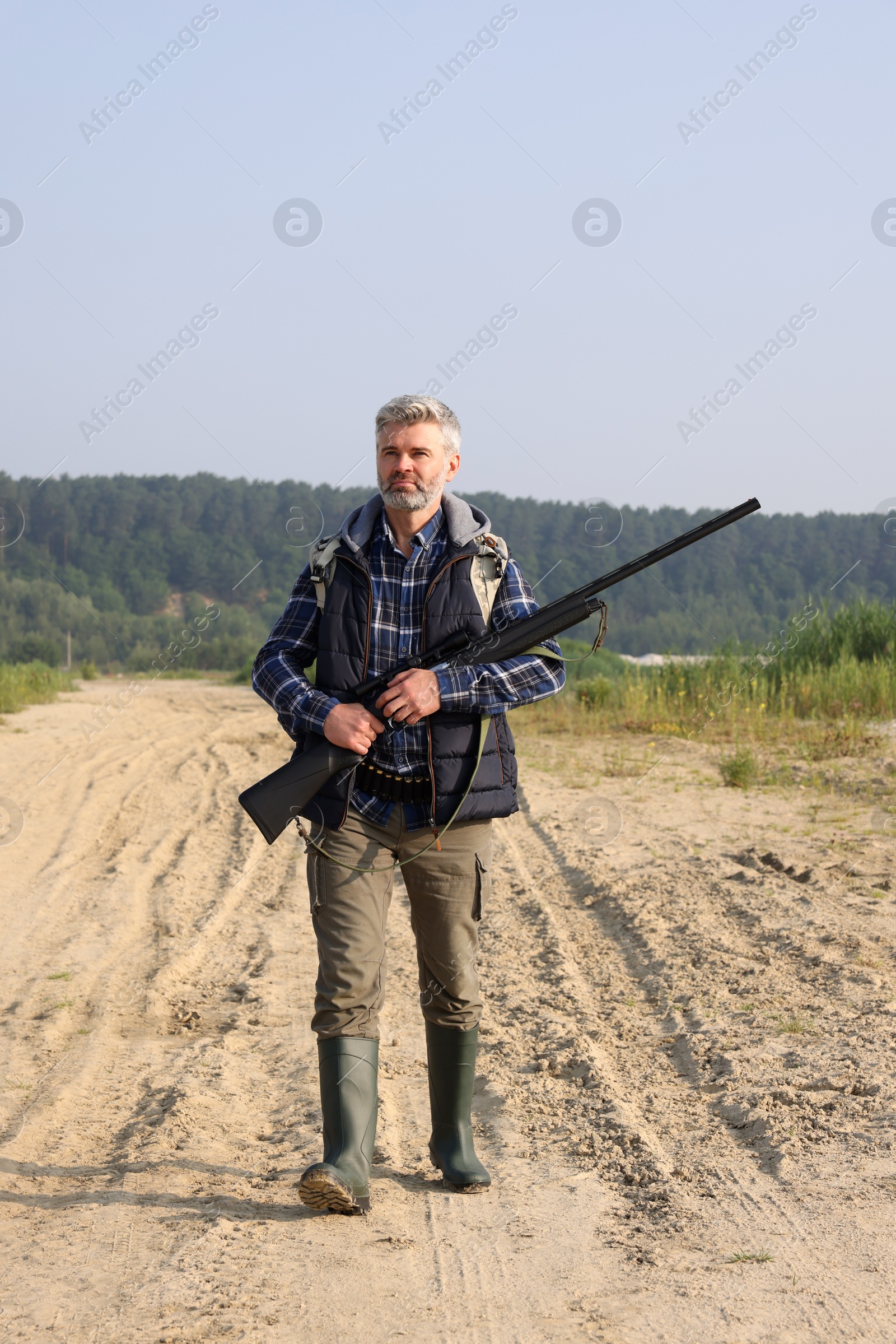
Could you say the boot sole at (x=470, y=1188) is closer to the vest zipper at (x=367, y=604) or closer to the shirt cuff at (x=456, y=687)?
the vest zipper at (x=367, y=604)

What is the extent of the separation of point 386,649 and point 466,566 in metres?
0.34

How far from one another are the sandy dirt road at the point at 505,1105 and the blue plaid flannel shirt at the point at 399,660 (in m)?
1.17

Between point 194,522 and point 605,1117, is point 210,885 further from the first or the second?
point 194,522

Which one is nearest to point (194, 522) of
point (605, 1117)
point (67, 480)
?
point (67, 480)

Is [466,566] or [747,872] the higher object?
[466,566]

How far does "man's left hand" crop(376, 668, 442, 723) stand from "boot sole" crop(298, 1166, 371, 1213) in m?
1.21

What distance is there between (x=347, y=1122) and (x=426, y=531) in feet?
5.61

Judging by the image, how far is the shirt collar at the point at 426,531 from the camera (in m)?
3.34

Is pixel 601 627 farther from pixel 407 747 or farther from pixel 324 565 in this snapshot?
pixel 324 565

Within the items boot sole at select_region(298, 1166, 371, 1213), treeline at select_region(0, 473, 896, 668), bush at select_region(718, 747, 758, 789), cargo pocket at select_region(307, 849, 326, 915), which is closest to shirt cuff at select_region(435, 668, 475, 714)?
cargo pocket at select_region(307, 849, 326, 915)

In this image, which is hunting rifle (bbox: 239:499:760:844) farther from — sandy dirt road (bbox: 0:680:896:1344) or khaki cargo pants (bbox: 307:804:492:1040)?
sandy dirt road (bbox: 0:680:896:1344)

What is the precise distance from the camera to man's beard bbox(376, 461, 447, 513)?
10.6 ft

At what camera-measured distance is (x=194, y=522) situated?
217 feet

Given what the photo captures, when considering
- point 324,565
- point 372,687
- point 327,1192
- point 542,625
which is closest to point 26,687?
point 324,565
